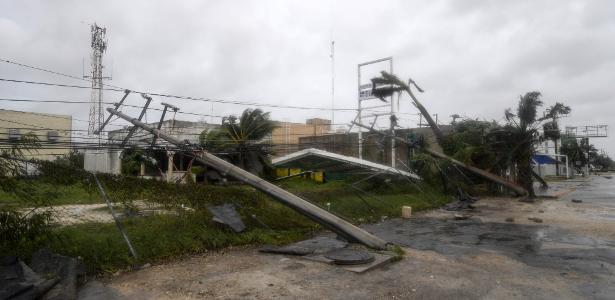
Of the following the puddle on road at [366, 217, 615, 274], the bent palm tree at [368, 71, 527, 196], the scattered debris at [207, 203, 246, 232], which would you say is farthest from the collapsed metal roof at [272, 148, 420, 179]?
the scattered debris at [207, 203, 246, 232]

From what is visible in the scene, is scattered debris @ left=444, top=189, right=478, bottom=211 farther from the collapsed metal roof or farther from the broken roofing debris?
the broken roofing debris

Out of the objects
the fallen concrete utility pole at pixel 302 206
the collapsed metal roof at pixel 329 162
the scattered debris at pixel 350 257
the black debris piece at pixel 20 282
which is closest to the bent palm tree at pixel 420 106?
the collapsed metal roof at pixel 329 162

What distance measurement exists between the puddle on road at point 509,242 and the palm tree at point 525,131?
1384 centimetres

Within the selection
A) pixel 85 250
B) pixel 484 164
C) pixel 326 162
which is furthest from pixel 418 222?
pixel 484 164

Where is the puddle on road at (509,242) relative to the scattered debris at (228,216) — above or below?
below

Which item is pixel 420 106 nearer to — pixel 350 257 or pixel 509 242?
pixel 509 242

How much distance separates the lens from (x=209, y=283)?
7609 millimetres

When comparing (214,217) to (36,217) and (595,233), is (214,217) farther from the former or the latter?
(595,233)

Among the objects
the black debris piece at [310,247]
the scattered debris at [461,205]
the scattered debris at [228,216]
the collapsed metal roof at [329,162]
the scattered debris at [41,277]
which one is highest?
the collapsed metal roof at [329,162]

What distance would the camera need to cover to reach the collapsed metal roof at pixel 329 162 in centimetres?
2150

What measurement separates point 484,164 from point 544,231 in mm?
16258

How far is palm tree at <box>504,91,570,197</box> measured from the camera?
89.6ft

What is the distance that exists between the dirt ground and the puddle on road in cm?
2

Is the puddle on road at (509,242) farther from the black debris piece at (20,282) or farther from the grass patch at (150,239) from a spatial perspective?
the black debris piece at (20,282)
